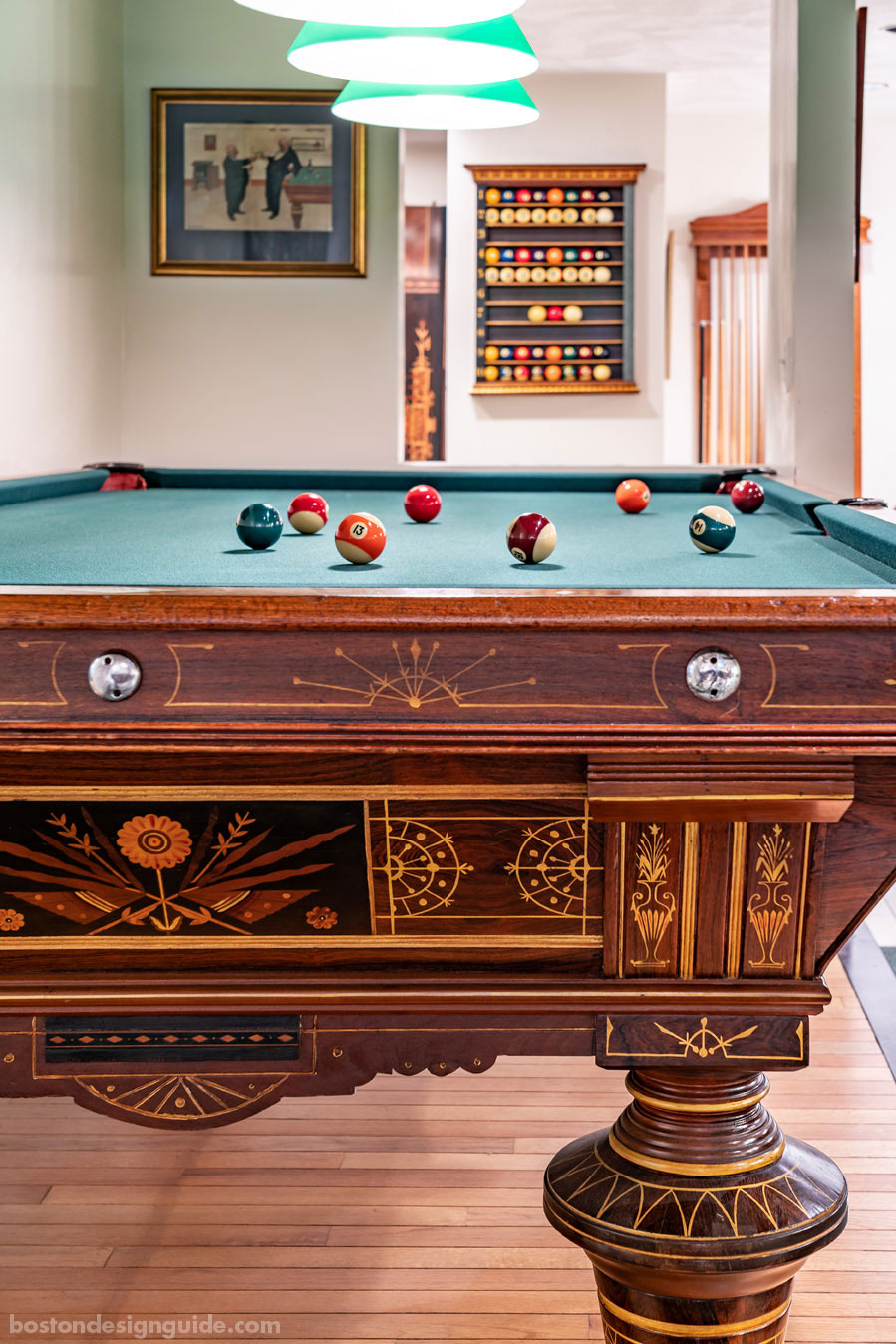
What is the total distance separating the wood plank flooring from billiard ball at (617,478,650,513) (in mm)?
1121

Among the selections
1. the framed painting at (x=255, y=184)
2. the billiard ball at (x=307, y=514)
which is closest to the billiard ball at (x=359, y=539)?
the billiard ball at (x=307, y=514)

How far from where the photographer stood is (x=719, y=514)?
5.17ft

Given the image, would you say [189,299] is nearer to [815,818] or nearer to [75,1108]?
[75,1108]

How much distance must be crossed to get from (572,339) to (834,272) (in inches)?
90.0

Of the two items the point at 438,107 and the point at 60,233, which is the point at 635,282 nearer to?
the point at 60,233

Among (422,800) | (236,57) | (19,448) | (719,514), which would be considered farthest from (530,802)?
(236,57)

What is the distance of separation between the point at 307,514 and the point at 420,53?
1.03 meters

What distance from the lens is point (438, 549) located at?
65.3 inches

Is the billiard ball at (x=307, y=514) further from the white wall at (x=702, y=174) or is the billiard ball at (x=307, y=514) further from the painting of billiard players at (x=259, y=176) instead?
the white wall at (x=702, y=174)

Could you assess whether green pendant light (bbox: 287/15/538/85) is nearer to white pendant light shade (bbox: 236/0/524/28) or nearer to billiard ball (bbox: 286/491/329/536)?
white pendant light shade (bbox: 236/0/524/28)

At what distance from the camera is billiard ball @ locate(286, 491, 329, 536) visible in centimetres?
184

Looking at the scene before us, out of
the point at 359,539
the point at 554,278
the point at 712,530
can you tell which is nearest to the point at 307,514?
the point at 359,539

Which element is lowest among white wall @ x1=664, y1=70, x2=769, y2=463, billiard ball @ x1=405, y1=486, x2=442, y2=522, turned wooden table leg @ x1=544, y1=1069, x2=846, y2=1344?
turned wooden table leg @ x1=544, y1=1069, x2=846, y2=1344

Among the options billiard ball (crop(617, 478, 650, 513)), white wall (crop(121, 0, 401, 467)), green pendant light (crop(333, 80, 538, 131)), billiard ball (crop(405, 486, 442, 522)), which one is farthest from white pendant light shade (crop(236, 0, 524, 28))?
white wall (crop(121, 0, 401, 467))
